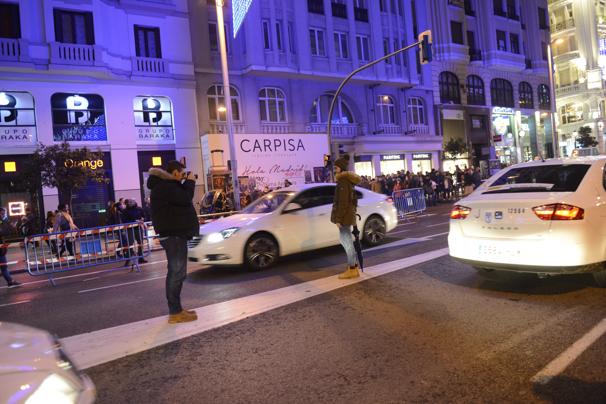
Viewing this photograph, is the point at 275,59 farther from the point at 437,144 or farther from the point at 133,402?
the point at 133,402

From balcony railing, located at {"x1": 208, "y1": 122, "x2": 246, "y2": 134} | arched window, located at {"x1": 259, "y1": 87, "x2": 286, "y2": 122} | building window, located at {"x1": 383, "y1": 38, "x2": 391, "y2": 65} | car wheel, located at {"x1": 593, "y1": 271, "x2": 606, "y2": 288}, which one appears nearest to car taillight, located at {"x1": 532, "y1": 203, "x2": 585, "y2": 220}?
car wheel, located at {"x1": 593, "y1": 271, "x2": 606, "y2": 288}

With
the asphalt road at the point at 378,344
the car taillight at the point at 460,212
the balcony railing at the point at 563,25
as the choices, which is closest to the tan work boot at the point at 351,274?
the asphalt road at the point at 378,344

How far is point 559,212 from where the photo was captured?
5285 millimetres

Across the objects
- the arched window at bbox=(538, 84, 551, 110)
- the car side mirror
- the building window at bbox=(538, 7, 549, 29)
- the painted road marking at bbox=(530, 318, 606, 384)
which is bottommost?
the painted road marking at bbox=(530, 318, 606, 384)

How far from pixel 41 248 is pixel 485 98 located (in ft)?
125

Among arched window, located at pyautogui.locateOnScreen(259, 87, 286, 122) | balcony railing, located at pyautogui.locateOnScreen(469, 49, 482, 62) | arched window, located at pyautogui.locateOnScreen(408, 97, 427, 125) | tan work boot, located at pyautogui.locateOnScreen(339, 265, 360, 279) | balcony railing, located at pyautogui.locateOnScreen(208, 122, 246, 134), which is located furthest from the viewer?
balcony railing, located at pyautogui.locateOnScreen(469, 49, 482, 62)

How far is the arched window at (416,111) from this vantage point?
35.3 metres

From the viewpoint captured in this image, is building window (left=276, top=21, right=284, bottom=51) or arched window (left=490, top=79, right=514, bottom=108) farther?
arched window (left=490, top=79, right=514, bottom=108)

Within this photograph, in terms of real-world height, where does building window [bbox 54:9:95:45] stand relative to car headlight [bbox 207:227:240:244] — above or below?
above

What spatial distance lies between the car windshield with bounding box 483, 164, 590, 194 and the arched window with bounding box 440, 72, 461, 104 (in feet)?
108

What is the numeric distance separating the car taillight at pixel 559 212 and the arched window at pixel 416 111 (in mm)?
30702

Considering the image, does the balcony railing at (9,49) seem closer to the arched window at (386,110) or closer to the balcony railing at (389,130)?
the balcony railing at (389,130)

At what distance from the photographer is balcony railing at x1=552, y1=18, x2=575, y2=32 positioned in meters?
51.9

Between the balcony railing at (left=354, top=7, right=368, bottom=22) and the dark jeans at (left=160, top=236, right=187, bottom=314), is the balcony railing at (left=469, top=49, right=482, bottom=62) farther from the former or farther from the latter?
the dark jeans at (left=160, top=236, right=187, bottom=314)
